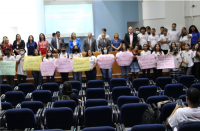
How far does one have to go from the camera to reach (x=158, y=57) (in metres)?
7.80

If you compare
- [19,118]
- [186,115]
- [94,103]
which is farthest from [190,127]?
[19,118]

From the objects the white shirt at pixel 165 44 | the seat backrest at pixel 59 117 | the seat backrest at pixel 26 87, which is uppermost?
the white shirt at pixel 165 44

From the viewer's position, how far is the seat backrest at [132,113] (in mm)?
3810

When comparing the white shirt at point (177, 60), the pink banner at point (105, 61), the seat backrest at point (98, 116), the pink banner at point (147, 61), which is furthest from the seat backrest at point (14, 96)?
the white shirt at point (177, 60)

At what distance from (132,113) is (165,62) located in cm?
442

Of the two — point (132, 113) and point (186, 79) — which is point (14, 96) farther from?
point (186, 79)

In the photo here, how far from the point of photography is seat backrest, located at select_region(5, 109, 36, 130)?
3701 millimetres

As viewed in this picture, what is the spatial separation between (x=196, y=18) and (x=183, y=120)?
934cm

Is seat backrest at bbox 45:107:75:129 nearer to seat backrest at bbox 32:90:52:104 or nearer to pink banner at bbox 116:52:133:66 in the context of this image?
seat backrest at bbox 32:90:52:104

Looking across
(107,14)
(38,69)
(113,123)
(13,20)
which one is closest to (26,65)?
(38,69)

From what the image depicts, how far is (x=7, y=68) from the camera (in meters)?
7.57

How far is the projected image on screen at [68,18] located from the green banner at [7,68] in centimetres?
574

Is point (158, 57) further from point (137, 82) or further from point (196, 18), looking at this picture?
point (196, 18)

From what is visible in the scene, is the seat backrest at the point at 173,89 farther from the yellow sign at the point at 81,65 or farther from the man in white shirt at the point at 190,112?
the yellow sign at the point at 81,65
